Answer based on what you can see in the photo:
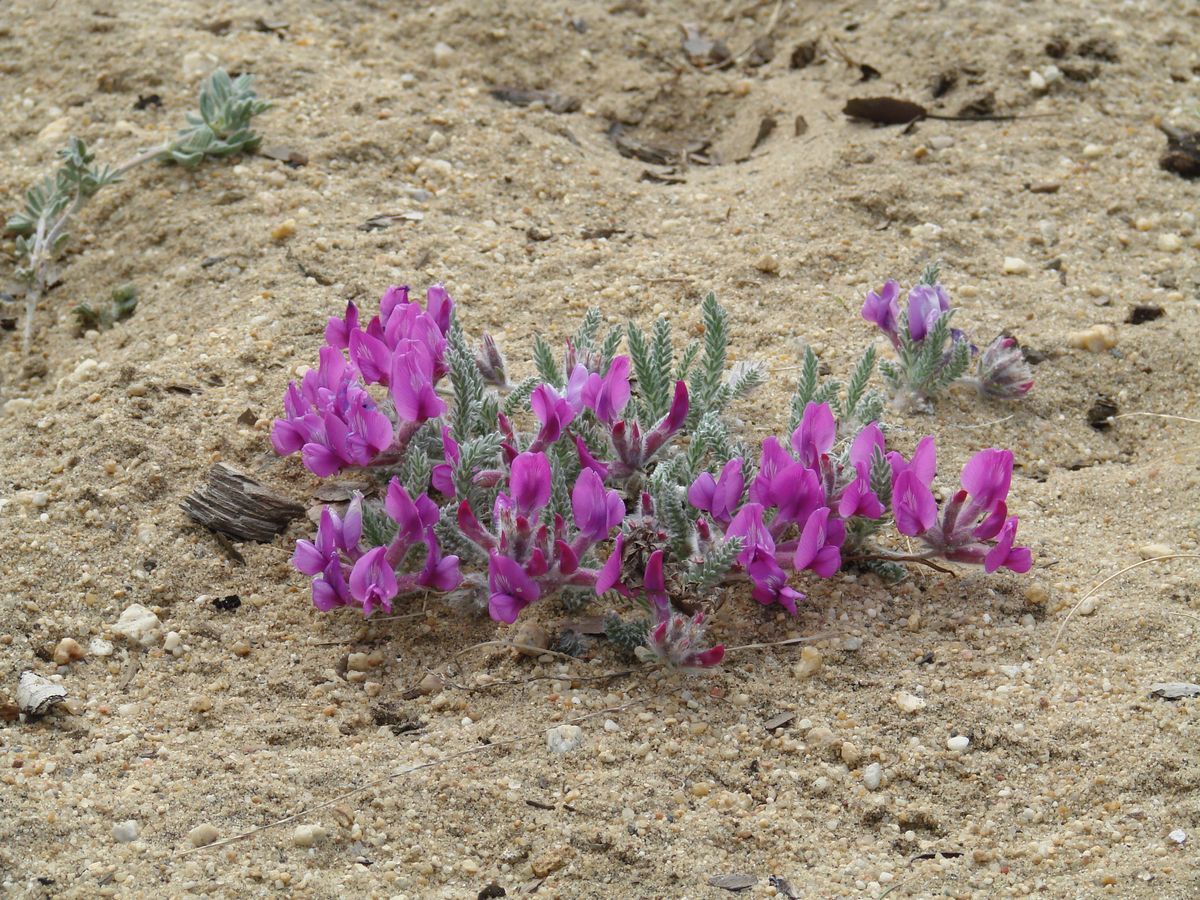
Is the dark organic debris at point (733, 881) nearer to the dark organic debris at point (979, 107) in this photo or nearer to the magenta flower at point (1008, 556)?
the magenta flower at point (1008, 556)

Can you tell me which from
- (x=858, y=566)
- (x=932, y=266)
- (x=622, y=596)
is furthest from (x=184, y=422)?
(x=932, y=266)

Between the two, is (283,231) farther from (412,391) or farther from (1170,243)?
(1170,243)

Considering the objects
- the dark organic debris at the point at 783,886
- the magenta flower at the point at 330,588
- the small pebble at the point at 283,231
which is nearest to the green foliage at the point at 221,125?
the small pebble at the point at 283,231

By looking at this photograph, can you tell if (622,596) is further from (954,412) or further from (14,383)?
(14,383)

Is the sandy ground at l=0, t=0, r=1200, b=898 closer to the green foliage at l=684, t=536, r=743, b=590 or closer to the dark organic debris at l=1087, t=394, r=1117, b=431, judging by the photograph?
the dark organic debris at l=1087, t=394, r=1117, b=431

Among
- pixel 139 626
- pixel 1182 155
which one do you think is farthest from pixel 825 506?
pixel 1182 155
